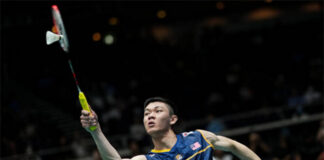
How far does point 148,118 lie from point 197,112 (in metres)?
10.2

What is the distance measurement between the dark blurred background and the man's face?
22.2 ft

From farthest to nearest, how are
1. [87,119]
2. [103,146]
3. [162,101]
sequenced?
1. [162,101]
2. [103,146]
3. [87,119]

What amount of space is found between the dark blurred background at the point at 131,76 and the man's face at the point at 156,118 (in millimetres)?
6759

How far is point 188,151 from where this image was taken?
5414mm

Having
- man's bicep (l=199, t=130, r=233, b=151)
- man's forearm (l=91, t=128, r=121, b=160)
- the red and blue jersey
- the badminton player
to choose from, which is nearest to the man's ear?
the badminton player

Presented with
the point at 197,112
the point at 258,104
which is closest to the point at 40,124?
the point at 197,112

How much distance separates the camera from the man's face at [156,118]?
17.8 ft

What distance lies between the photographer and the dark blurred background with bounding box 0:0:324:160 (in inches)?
560

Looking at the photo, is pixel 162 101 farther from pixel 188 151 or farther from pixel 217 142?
pixel 217 142

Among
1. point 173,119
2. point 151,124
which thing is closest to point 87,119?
point 151,124

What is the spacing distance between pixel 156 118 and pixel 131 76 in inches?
493

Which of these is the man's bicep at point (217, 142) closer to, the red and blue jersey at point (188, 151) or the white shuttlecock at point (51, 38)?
the red and blue jersey at point (188, 151)

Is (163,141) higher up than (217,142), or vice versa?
(163,141)

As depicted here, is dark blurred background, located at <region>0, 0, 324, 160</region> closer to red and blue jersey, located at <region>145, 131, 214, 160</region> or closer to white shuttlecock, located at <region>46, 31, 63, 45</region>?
red and blue jersey, located at <region>145, 131, 214, 160</region>
